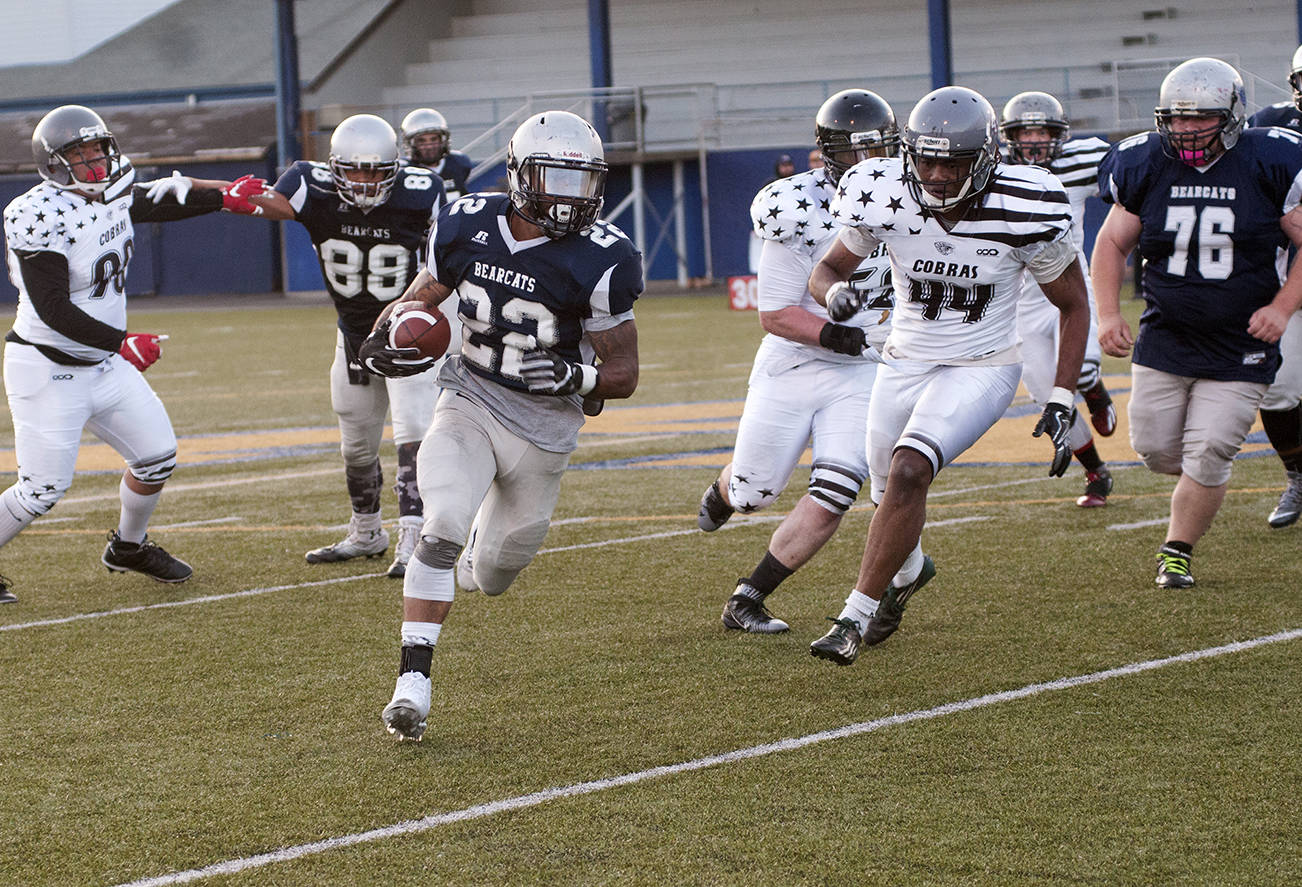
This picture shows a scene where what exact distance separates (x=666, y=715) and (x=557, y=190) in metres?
1.48

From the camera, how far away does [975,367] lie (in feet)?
16.0

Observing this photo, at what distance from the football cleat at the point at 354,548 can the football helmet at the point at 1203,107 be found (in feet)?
11.8

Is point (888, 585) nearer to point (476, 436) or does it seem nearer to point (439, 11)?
point (476, 436)

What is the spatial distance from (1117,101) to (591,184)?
21873 mm

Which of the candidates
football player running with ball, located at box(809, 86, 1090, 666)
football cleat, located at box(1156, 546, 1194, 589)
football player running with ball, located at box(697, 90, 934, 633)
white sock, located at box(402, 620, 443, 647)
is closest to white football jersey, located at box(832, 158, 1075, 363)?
football player running with ball, located at box(809, 86, 1090, 666)

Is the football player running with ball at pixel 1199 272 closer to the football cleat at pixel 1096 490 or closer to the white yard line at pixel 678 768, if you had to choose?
the white yard line at pixel 678 768

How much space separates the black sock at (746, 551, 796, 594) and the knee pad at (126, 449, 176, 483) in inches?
95.0

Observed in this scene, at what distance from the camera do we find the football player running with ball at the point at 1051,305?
7426mm

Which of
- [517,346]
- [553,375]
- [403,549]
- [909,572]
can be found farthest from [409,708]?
[403,549]

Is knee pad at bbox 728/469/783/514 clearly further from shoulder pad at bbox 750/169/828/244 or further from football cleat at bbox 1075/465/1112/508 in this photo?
football cleat at bbox 1075/465/1112/508

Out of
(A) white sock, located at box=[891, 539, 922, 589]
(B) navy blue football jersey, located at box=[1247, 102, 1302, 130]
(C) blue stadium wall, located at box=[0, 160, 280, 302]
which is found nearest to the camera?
(A) white sock, located at box=[891, 539, 922, 589]

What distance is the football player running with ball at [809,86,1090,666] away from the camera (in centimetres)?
466

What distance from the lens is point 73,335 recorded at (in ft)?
19.5

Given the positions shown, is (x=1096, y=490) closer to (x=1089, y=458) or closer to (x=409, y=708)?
(x=1089, y=458)
